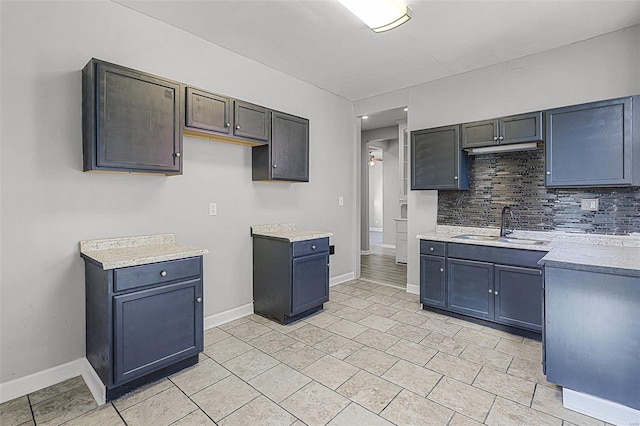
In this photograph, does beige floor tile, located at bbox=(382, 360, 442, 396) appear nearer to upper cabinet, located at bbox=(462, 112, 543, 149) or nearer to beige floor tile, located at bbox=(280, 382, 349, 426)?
beige floor tile, located at bbox=(280, 382, 349, 426)

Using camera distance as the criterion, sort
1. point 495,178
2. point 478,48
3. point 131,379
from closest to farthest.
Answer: point 131,379 → point 478,48 → point 495,178

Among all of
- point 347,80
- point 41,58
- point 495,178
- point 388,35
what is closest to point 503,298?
point 495,178

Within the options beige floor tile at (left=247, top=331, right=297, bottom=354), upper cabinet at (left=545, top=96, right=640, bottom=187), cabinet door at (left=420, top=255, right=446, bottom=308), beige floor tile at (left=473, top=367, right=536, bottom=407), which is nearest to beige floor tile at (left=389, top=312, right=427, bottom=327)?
cabinet door at (left=420, top=255, right=446, bottom=308)

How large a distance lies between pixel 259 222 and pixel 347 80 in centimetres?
219

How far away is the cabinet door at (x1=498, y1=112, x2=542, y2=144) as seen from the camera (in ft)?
10.0

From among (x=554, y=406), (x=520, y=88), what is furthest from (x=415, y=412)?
(x=520, y=88)

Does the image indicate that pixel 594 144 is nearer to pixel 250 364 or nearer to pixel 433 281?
pixel 433 281

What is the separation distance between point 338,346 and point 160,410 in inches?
56.2

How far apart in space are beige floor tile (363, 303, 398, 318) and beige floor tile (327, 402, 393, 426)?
165cm

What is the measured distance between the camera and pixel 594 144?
2.78m

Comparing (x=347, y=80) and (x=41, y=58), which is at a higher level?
(x=347, y=80)

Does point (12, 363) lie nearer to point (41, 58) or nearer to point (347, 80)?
point (41, 58)

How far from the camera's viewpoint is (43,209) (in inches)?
87.4

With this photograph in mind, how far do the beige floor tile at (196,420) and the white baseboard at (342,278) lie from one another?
9.56 ft
